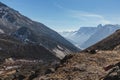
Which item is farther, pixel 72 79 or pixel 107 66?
pixel 107 66

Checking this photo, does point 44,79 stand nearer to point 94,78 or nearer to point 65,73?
point 65,73

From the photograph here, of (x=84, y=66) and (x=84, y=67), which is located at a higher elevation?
(x=84, y=66)

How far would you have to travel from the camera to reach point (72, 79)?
95.2 ft

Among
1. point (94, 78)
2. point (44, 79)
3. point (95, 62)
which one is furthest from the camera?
point (95, 62)

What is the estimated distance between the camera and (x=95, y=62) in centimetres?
3278

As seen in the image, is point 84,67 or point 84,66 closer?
point 84,67

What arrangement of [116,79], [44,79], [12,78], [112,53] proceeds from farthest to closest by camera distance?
1. [12,78]
2. [112,53]
3. [44,79]
4. [116,79]

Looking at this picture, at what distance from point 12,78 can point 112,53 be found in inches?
657

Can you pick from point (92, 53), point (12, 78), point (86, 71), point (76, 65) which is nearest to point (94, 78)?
point (86, 71)

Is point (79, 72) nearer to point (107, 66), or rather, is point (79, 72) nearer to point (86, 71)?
point (86, 71)

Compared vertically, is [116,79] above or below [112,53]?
below

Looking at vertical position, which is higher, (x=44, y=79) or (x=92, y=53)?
(x=92, y=53)

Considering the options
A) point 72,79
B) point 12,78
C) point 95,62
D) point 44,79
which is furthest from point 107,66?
point 12,78

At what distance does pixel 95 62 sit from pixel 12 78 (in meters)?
17.4
